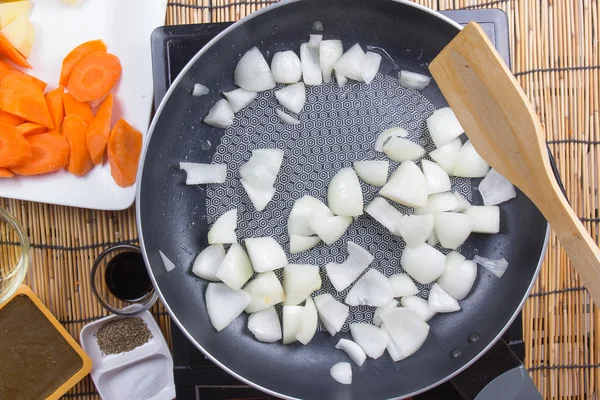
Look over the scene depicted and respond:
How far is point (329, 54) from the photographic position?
1.00 m

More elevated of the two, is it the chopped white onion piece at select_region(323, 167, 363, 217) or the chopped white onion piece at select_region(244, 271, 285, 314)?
the chopped white onion piece at select_region(323, 167, 363, 217)

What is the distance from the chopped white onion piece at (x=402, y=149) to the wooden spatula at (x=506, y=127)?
0.54 ft

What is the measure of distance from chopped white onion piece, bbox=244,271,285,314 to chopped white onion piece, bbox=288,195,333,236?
0.10m

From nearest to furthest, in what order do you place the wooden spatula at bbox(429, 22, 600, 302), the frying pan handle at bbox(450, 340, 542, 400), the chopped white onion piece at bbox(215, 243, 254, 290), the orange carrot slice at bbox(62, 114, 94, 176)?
the wooden spatula at bbox(429, 22, 600, 302)
the frying pan handle at bbox(450, 340, 542, 400)
the chopped white onion piece at bbox(215, 243, 254, 290)
the orange carrot slice at bbox(62, 114, 94, 176)

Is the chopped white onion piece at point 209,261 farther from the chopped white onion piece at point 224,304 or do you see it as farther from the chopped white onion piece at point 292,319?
the chopped white onion piece at point 292,319

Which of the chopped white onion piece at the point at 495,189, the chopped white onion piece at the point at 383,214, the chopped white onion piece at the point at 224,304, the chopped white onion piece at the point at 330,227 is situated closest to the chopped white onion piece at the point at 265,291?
the chopped white onion piece at the point at 224,304

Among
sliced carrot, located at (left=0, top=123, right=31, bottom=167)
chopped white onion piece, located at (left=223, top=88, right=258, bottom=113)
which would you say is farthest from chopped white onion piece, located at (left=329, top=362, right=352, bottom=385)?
sliced carrot, located at (left=0, top=123, right=31, bottom=167)

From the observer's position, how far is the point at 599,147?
1.12 m

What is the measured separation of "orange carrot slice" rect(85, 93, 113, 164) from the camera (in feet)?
3.50

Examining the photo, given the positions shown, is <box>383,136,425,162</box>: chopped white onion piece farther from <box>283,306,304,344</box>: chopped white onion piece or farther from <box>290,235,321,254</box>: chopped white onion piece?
<box>283,306,304,344</box>: chopped white onion piece

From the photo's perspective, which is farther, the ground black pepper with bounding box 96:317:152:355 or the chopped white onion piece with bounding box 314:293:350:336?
the ground black pepper with bounding box 96:317:152:355

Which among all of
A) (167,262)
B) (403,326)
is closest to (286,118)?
(167,262)

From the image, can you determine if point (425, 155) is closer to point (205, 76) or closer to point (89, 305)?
point (205, 76)

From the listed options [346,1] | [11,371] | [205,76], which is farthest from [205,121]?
[11,371]
